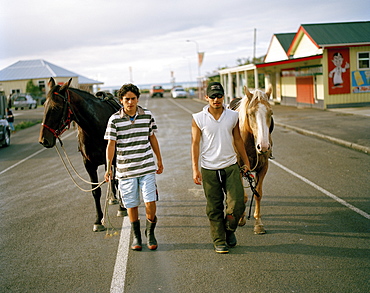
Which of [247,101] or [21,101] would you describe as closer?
[247,101]

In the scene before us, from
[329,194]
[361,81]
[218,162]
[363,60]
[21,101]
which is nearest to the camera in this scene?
[218,162]

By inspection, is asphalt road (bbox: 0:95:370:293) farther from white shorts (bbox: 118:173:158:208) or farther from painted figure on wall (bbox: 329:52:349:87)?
painted figure on wall (bbox: 329:52:349:87)

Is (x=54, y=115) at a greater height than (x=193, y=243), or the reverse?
(x=54, y=115)

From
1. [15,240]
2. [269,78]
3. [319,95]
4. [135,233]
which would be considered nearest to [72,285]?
[135,233]

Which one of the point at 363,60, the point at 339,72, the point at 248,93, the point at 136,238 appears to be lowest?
the point at 136,238

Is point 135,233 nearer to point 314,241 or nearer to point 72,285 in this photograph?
point 72,285

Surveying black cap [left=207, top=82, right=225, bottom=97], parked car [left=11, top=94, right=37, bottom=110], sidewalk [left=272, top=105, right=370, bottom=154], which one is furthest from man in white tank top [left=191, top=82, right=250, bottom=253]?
parked car [left=11, top=94, right=37, bottom=110]

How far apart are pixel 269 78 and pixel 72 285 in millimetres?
36268

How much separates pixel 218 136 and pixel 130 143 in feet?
3.69

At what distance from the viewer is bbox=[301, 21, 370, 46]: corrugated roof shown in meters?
25.7

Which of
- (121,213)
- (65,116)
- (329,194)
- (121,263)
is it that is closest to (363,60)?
(329,194)

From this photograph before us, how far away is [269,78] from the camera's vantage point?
38875 mm

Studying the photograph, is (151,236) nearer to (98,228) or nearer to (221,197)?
(221,197)

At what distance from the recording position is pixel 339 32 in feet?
89.4
